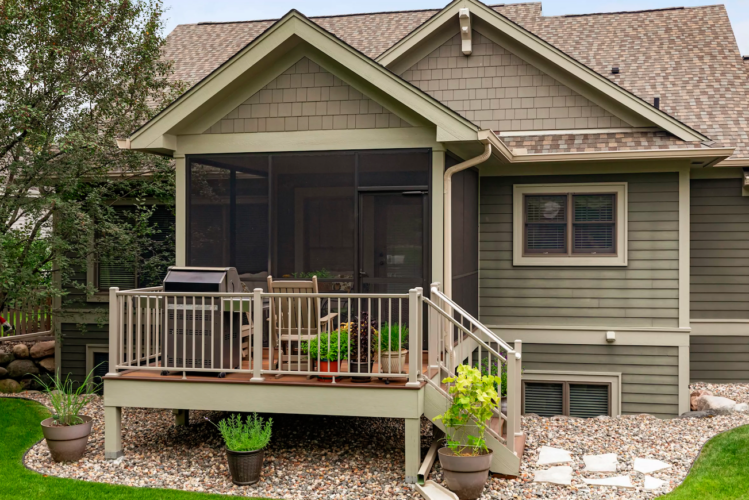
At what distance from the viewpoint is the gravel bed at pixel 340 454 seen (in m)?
6.47

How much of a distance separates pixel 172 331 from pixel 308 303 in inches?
56.9

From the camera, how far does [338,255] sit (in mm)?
7883

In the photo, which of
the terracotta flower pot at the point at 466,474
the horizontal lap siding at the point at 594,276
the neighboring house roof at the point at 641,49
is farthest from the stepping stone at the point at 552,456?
the neighboring house roof at the point at 641,49

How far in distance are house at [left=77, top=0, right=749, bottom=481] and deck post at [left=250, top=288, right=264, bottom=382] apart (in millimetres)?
31

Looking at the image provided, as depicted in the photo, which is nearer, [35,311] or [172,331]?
[172,331]

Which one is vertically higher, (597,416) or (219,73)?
(219,73)

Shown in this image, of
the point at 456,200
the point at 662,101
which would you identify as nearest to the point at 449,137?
the point at 456,200

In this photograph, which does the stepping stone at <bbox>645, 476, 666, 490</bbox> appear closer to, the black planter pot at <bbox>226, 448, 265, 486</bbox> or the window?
the black planter pot at <bbox>226, 448, 265, 486</bbox>

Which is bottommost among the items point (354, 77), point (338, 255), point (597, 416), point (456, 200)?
→ point (597, 416)

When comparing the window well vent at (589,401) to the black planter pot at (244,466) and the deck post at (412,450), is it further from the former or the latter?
the black planter pot at (244,466)

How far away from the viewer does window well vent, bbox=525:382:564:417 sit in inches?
395

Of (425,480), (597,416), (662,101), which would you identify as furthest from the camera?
(662,101)

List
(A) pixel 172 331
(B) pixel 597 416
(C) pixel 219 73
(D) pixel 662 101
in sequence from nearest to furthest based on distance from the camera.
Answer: (A) pixel 172 331 → (C) pixel 219 73 → (B) pixel 597 416 → (D) pixel 662 101

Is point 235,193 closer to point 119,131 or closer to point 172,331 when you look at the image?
point 172,331
